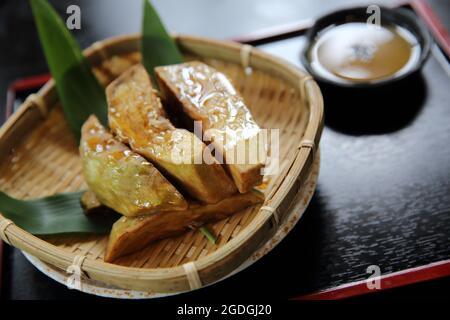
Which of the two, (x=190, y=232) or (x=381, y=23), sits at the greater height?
(x=381, y=23)

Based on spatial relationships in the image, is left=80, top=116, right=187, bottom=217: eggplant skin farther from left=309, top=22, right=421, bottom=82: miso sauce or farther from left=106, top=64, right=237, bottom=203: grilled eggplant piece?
left=309, top=22, right=421, bottom=82: miso sauce

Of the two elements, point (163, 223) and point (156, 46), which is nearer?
point (163, 223)

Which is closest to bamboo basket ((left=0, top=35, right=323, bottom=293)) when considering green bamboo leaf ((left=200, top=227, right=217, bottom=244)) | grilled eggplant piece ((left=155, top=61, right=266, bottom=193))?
green bamboo leaf ((left=200, top=227, right=217, bottom=244))

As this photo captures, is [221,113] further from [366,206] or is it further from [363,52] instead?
[363,52]

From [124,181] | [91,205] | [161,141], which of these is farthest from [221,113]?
[91,205]
